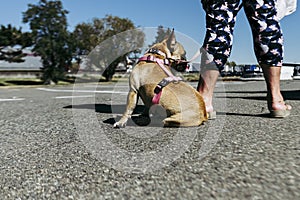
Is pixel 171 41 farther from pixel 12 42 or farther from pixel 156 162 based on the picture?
pixel 12 42

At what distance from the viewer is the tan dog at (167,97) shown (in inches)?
67.1

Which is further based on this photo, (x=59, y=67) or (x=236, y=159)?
(x=59, y=67)

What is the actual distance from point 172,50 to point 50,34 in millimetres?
22410

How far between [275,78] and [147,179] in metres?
1.35

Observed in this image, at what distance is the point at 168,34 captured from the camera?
2057mm

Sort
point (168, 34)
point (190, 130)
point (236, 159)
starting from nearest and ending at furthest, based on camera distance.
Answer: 1. point (236, 159)
2. point (190, 130)
3. point (168, 34)

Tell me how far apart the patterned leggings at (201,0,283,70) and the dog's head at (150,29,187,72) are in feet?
0.55

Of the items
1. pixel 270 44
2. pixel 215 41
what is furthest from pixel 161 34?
pixel 270 44

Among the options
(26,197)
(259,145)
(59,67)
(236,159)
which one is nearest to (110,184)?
(26,197)

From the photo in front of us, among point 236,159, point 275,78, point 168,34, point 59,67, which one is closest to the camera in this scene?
point 236,159

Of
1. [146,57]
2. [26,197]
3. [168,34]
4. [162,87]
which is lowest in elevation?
[26,197]

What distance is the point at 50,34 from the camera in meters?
22.6

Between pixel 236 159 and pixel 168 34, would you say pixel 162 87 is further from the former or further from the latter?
pixel 236 159

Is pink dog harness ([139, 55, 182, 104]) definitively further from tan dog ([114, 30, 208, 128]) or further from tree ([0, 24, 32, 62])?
tree ([0, 24, 32, 62])
